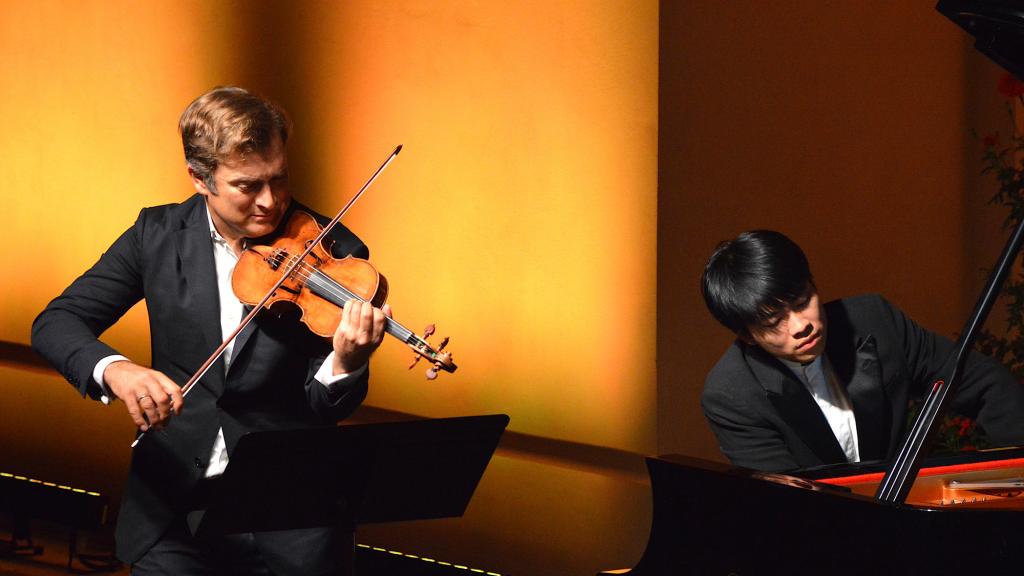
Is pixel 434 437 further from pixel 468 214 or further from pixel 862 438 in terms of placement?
pixel 468 214

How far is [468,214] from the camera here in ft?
11.9

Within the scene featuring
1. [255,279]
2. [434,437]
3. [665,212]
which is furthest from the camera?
[665,212]

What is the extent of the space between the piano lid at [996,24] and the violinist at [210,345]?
101cm

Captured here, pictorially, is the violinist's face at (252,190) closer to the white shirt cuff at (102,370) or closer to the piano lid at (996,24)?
the white shirt cuff at (102,370)

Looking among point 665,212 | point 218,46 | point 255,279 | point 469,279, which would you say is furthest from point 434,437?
point 218,46

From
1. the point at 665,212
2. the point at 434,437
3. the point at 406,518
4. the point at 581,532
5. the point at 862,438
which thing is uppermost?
the point at 665,212

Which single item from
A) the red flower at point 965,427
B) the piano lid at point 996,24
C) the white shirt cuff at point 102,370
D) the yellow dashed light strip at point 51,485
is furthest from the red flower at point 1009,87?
the yellow dashed light strip at point 51,485

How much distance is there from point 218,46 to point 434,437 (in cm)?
253

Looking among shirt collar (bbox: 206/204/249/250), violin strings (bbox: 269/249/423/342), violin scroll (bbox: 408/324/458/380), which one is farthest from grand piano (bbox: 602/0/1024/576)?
shirt collar (bbox: 206/204/249/250)

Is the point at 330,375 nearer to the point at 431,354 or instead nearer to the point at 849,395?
the point at 431,354

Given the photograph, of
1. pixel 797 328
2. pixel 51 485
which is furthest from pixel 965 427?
pixel 51 485

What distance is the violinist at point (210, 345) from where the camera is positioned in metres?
2.21

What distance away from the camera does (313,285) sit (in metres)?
2.23

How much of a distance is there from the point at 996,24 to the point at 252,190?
3.88ft
